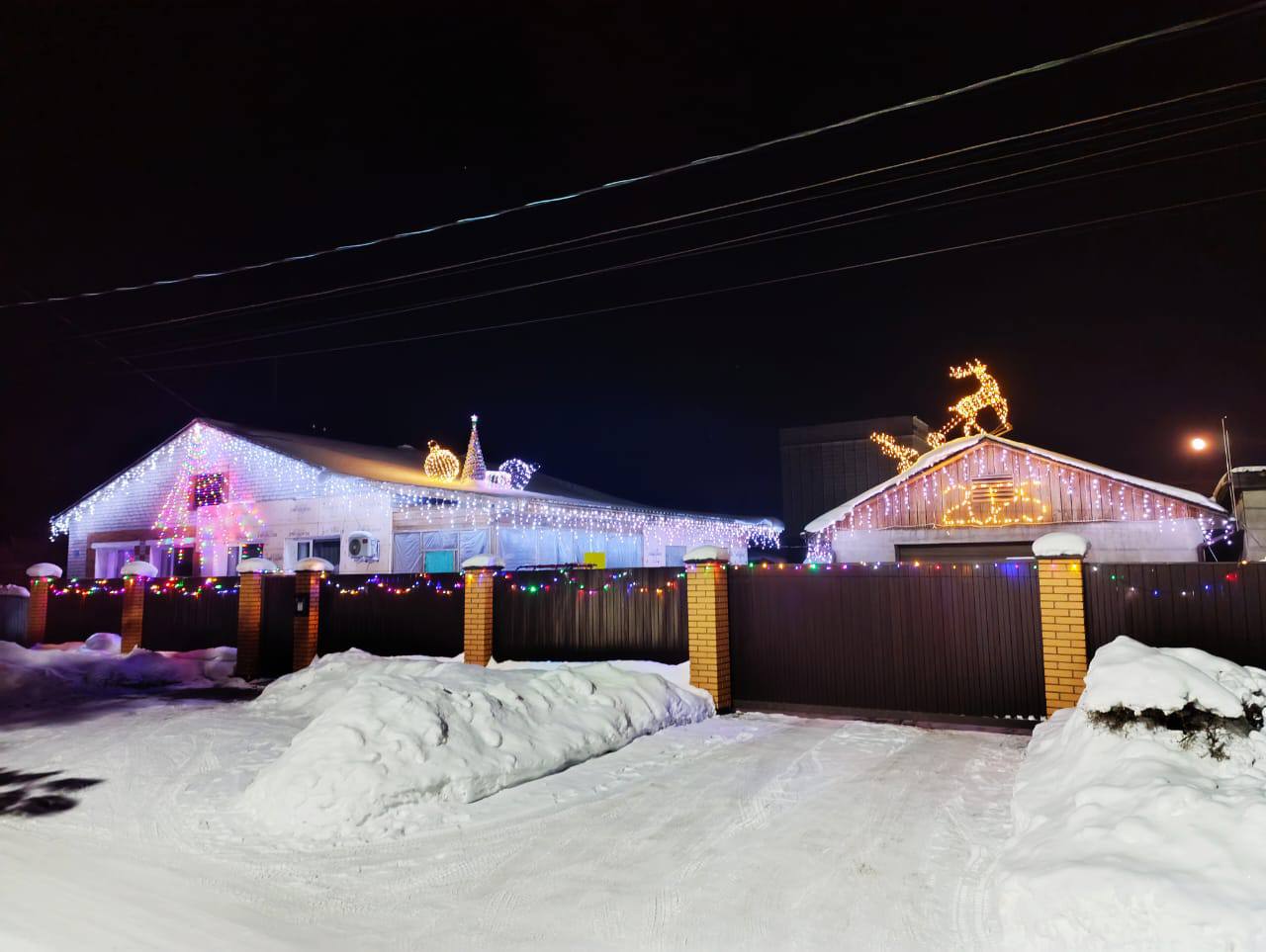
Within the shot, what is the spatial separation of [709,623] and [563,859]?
5276 mm

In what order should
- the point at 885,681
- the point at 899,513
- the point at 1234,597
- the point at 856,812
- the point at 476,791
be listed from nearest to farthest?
1. the point at 856,812
2. the point at 476,791
3. the point at 1234,597
4. the point at 885,681
5. the point at 899,513

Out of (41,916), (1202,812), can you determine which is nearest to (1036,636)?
(1202,812)

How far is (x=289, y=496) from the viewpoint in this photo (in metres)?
20.6

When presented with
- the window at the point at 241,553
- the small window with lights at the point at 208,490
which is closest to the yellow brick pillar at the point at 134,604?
the window at the point at 241,553

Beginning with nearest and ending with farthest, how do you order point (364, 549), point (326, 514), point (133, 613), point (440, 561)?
point (133, 613) < point (440, 561) < point (364, 549) < point (326, 514)

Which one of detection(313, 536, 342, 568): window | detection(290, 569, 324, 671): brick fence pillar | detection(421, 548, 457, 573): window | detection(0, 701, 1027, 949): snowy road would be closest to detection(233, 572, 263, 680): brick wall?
detection(290, 569, 324, 671): brick fence pillar

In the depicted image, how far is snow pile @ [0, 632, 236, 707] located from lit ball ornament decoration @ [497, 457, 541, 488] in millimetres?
9479

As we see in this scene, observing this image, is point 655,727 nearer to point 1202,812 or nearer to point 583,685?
point 583,685

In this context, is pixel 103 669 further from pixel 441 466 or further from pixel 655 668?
pixel 655 668

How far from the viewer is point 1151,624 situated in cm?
822

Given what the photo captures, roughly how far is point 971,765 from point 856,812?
198 centimetres

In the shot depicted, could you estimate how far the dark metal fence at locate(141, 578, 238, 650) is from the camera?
15875 millimetres

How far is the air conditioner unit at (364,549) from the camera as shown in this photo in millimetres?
18953

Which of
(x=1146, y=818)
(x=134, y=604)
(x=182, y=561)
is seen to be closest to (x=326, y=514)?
(x=134, y=604)
